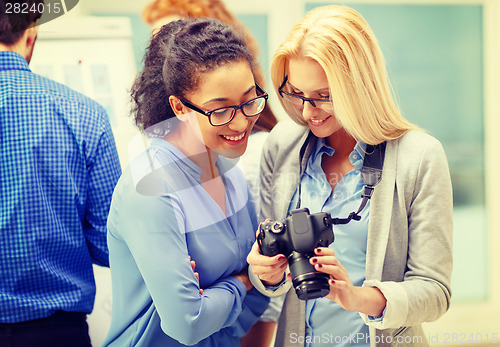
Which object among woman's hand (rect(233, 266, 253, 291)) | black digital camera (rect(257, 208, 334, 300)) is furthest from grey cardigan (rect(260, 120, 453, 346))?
woman's hand (rect(233, 266, 253, 291))

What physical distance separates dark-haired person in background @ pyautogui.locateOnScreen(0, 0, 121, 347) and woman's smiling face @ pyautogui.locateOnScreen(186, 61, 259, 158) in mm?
283

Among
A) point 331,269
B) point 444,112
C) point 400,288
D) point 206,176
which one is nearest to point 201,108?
point 206,176

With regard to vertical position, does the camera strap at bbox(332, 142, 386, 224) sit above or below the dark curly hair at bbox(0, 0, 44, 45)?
below

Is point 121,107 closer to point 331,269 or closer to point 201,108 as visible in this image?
point 201,108

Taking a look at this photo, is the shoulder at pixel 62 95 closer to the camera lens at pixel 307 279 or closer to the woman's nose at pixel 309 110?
the woman's nose at pixel 309 110

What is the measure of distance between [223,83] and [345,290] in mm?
431

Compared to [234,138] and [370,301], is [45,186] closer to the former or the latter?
[234,138]

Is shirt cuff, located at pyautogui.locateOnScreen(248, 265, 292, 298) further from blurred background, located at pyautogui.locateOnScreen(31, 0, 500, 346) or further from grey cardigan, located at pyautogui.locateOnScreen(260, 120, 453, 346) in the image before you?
blurred background, located at pyautogui.locateOnScreen(31, 0, 500, 346)

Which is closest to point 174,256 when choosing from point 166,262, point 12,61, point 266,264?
point 166,262

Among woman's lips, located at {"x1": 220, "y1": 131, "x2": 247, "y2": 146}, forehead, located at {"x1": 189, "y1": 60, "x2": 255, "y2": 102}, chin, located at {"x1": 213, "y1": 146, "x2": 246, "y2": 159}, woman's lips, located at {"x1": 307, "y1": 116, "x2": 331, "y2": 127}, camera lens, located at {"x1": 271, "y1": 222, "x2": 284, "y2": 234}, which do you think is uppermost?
forehead, located at {"x1": 189, "y1": 60, "x2": 255, "y2": 102}

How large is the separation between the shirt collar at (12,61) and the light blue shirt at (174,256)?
36cm

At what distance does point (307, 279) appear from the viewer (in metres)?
0.82

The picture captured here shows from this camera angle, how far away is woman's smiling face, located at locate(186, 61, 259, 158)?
2.92ft

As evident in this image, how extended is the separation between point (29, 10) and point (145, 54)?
1.01 ft
